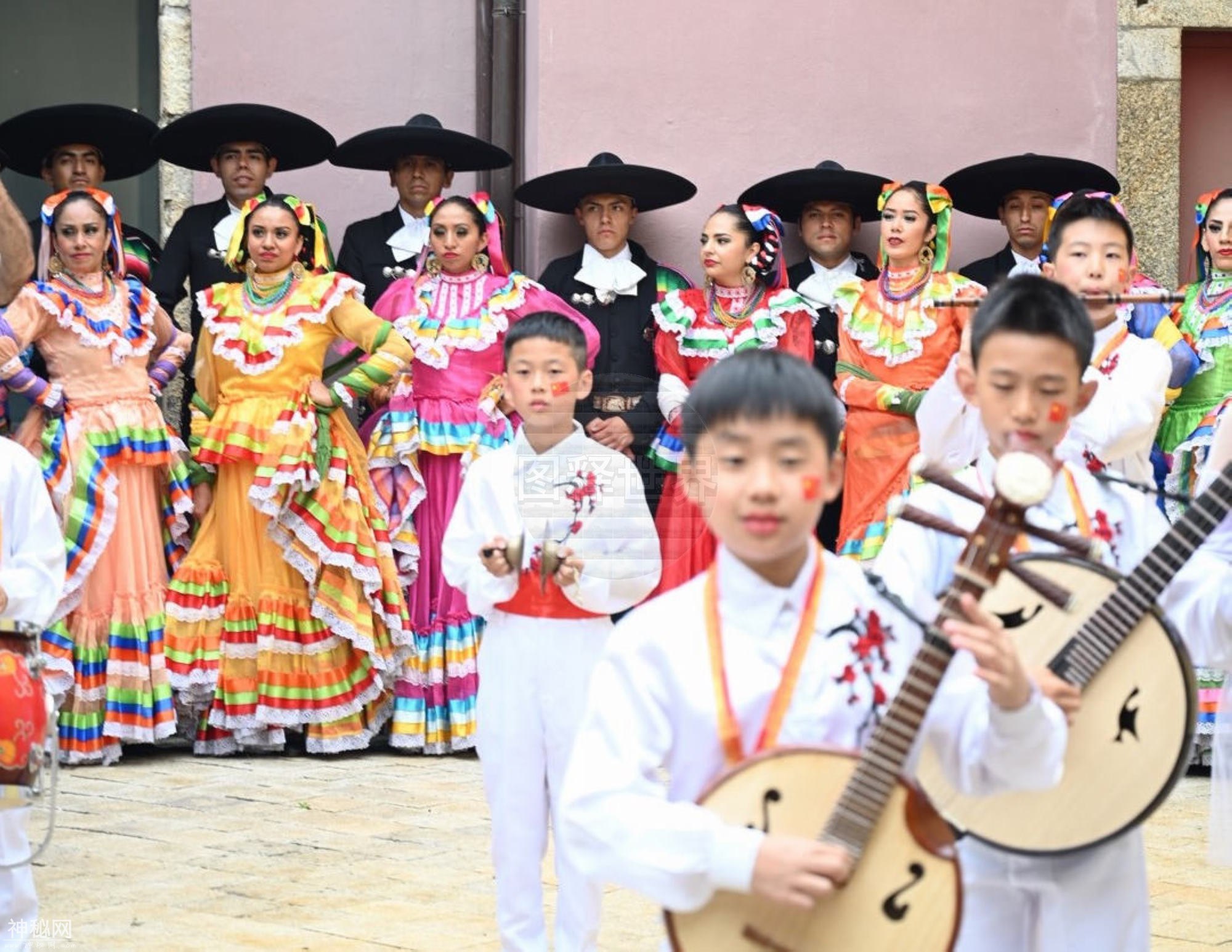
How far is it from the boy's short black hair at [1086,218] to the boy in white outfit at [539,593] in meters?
1.22

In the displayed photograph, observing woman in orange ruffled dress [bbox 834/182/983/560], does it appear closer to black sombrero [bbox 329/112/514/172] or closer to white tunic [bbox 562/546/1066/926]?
black sombrero [bbox 329/112/514/172]

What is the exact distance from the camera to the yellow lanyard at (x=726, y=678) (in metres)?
2.81

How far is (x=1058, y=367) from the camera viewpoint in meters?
3.27

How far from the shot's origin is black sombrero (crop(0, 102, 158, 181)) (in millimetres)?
8266

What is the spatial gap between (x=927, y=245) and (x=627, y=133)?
1657mm

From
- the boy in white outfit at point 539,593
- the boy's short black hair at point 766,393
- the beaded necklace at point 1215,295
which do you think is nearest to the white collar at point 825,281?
the beaded necklace at point 1215,295

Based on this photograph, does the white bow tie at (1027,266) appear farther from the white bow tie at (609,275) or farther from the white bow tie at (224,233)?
the white bow tie at (224,233)

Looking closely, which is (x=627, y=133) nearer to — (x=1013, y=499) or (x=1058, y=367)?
(x=1058, y=367)

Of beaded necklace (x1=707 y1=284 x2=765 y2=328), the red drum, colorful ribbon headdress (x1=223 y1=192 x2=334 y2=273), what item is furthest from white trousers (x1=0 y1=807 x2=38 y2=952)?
beaded necklace (x1=707 y1=284 x2=765 y2=328)

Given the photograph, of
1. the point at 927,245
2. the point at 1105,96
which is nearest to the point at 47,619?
the point at 927,245

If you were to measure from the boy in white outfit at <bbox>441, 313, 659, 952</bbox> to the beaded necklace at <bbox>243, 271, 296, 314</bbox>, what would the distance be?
2976 millimetres

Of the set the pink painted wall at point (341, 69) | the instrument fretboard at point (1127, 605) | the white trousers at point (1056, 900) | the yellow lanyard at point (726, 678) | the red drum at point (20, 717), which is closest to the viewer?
the yellow lanyard at point (726, 678)

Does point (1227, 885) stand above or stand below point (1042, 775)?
below

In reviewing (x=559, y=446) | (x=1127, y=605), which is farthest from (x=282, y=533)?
(x=1127, y=605)
